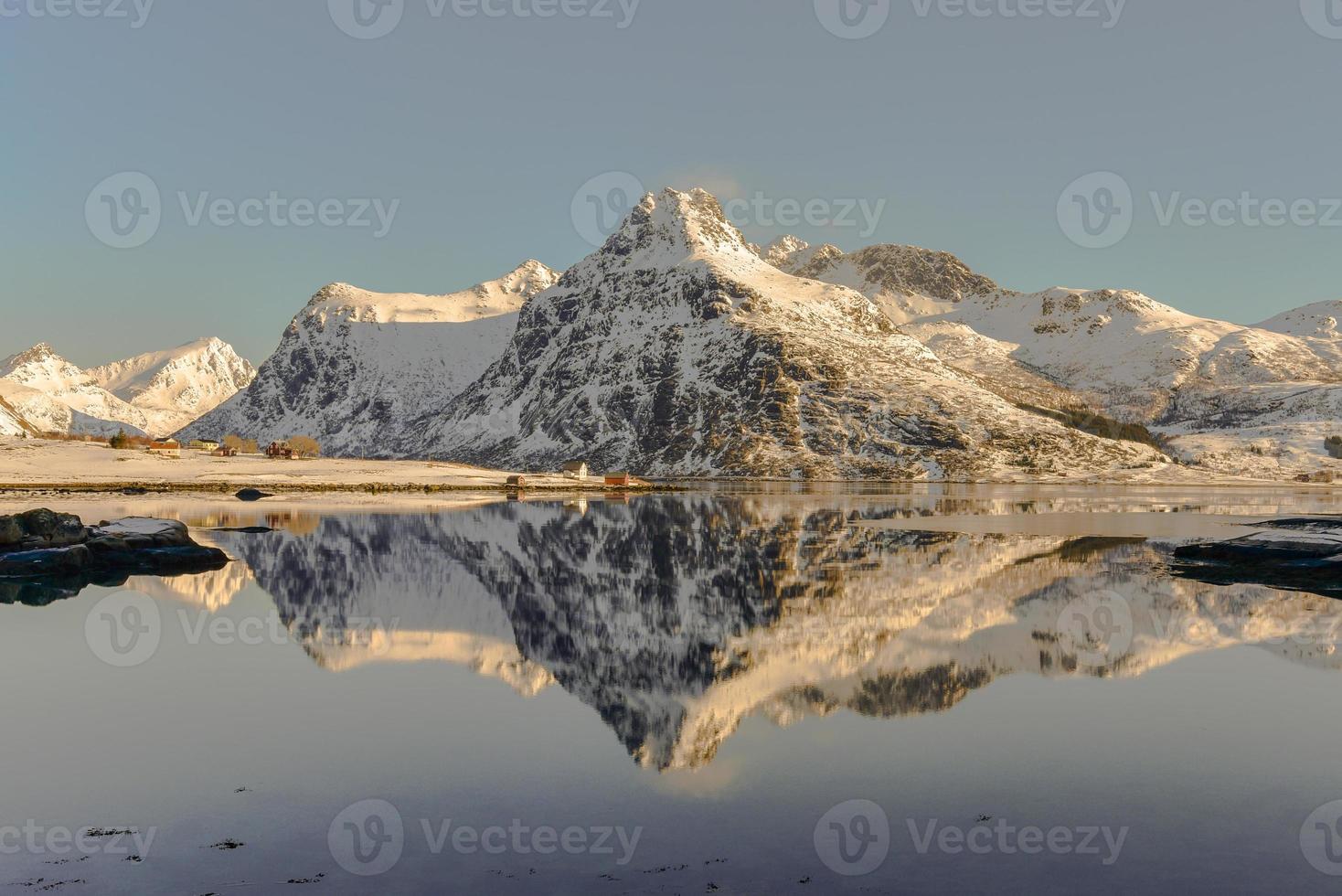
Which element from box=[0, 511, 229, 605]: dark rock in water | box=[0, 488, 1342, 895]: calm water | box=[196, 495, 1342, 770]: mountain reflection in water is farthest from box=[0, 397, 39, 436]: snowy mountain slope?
box=[0, 488, 1342, 895]: calm water

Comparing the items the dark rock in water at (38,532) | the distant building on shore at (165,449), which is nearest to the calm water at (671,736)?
the dark rock in water at (38,532)

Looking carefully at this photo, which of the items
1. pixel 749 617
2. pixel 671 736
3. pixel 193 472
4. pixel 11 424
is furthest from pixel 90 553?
pixel 11 424

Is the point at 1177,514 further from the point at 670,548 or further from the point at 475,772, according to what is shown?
the point at 475,772

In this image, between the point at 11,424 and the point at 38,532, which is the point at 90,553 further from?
the point at 11,424

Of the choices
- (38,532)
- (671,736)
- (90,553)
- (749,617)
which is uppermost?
(38,532)

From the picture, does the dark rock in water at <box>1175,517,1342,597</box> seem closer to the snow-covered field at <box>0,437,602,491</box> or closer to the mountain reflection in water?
the mountain reflection in water

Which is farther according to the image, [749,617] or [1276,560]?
[1276,560]

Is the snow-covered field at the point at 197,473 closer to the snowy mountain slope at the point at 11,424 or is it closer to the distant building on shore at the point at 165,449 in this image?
the distant building on shore at the point at 165,449
